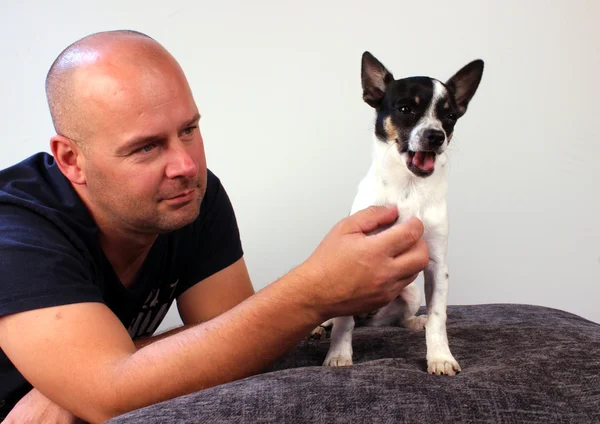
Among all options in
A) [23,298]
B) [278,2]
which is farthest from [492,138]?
[23,298]

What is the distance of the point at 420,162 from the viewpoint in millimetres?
1562

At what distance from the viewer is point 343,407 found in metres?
1.13

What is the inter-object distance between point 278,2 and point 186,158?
4.79 feet

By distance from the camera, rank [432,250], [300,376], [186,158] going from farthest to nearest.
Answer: [432,250] < [186,158] < [300,376]

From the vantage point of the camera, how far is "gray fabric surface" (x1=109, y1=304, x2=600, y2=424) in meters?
1.11

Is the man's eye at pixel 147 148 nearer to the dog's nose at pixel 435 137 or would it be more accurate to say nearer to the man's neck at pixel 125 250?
the man's neck at pixel 125 250

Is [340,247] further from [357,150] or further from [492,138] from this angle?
[492,138]

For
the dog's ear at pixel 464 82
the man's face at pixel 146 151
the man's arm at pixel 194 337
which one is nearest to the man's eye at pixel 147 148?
the man's face at pixel 146 151

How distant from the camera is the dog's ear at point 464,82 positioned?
174cm

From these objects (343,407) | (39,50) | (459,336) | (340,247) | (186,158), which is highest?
(39,50)

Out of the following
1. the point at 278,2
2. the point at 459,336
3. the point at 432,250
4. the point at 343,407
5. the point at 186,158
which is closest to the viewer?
the point at 343,407

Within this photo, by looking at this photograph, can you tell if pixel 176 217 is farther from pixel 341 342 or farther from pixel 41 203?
pixel 341 342

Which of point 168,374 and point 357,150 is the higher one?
point 357,150

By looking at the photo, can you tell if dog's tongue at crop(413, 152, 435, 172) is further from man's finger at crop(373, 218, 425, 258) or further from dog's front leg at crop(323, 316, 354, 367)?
dog's front leg at crop(323, 316, 354, 367)
